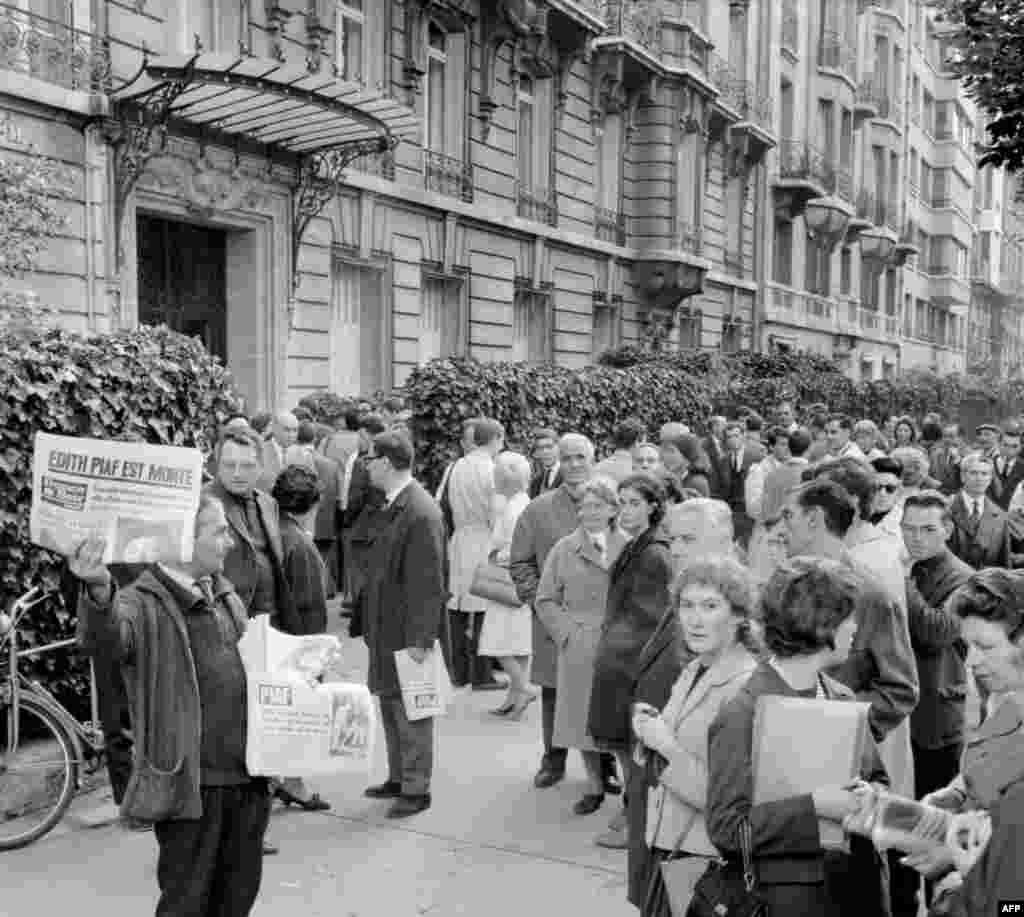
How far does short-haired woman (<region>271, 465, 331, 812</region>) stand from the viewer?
6.13 meters

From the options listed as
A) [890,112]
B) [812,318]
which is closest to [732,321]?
[812,318]

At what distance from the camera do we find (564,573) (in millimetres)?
6715

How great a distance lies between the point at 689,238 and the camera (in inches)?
1187

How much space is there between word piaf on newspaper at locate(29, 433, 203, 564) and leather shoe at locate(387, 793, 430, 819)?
3.02 metres

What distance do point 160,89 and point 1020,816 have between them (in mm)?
13067

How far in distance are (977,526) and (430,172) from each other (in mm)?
13579

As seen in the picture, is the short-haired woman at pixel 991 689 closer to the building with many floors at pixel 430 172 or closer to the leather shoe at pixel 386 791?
the leather shoe at pixel 386 791

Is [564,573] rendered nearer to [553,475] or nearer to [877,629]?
[877,629]

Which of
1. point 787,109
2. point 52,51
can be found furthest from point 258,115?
point 787,109

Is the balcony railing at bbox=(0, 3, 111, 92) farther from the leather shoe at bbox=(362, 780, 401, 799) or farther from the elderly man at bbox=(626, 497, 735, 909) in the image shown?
the elderly man at bbox=(626, 497, 735, 909)

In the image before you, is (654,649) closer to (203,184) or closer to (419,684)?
(419,684)

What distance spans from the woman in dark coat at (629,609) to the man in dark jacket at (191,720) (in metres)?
1.98

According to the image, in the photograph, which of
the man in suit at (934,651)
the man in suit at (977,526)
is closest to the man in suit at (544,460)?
the man in suit at (977,526)

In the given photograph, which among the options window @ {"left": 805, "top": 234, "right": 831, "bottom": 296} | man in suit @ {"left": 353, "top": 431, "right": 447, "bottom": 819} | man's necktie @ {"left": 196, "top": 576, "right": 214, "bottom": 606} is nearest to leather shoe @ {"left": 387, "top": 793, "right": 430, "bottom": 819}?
man in suit @ {"left": 353, "top": 431, "right": 447, "bottom": 819}
